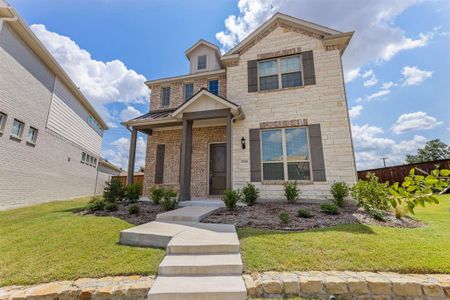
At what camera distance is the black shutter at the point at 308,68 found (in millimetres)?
7949

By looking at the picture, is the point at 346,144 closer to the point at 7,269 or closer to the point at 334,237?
the point at 334,237

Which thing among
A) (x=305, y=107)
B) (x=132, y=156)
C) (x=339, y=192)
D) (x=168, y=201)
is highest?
(x=305, y=107)

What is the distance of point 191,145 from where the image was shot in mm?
8797

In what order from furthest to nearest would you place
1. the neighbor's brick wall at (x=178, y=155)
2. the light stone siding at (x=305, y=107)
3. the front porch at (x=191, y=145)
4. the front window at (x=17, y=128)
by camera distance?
1. the neighbor's brick wall at (x=178, y=155)
2. the front window at (x=17, y=128)
3. the front porch at (x=191, y=145)
4. the light stone siding at (x=305, y=107)

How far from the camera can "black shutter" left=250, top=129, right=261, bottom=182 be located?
7805mm

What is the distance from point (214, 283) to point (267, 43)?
9.27m

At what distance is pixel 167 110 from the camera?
36.2 feet

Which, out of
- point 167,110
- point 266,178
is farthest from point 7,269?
point 167,110

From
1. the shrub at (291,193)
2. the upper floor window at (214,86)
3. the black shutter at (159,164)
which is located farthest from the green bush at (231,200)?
the upper floor window at (214,86)

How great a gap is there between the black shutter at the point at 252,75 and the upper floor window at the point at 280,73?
177mm

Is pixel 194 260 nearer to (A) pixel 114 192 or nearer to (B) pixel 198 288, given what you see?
(B) pixel 198 288

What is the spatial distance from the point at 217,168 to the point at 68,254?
666cm

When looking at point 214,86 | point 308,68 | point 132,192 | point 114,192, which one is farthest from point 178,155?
point 308,68

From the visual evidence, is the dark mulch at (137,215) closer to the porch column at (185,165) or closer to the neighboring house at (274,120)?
the porch column at (185,165)
